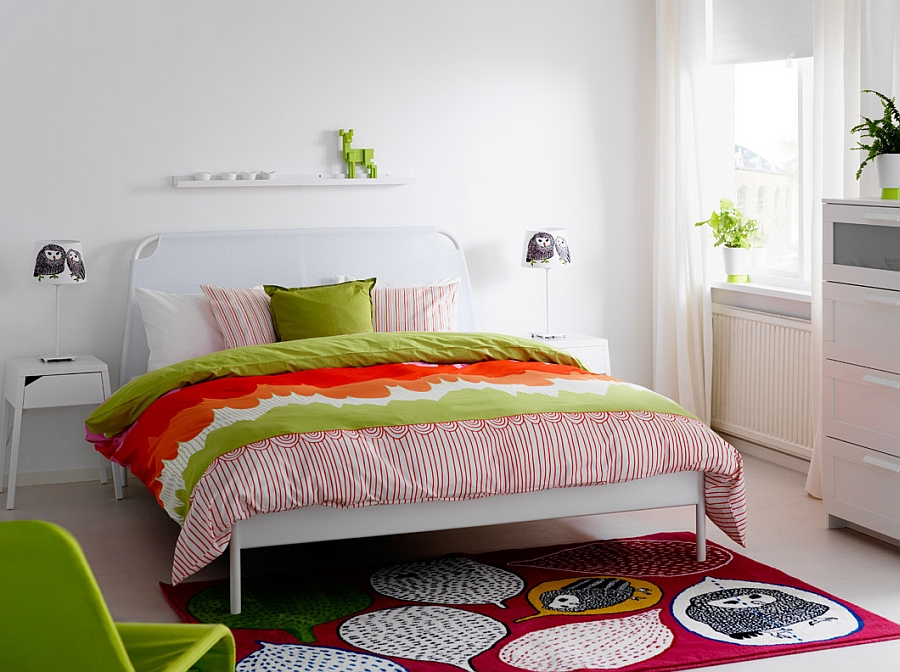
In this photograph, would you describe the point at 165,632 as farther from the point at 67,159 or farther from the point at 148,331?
the point at 67,159

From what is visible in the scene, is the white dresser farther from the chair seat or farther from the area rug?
the chair seat

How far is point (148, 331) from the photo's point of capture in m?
4.75

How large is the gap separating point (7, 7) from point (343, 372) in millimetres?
2183

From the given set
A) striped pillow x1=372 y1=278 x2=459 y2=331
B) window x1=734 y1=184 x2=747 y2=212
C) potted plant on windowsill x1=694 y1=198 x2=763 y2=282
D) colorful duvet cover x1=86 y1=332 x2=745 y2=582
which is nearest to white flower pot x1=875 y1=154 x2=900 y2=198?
colorful duvet cover x1=86 y1=332 x2=745 y2=582

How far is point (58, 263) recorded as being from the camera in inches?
181

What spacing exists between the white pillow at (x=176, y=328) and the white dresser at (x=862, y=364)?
243 cm

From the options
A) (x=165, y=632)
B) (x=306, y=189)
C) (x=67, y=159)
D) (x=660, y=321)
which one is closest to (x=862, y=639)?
(x=165, y=632)

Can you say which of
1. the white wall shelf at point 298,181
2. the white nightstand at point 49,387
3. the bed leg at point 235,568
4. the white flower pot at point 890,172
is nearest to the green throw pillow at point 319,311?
the white wall shelf at point 298,181

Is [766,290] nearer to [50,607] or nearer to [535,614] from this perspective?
[535,614]

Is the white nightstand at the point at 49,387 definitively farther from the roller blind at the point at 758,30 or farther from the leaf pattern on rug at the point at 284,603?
the roller blind at the point at 758,30

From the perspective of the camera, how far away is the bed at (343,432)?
10.4 feet

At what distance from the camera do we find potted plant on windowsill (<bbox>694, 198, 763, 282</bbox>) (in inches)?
211

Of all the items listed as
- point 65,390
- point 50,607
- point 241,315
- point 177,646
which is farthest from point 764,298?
point 50,607

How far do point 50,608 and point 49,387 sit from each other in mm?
2829
